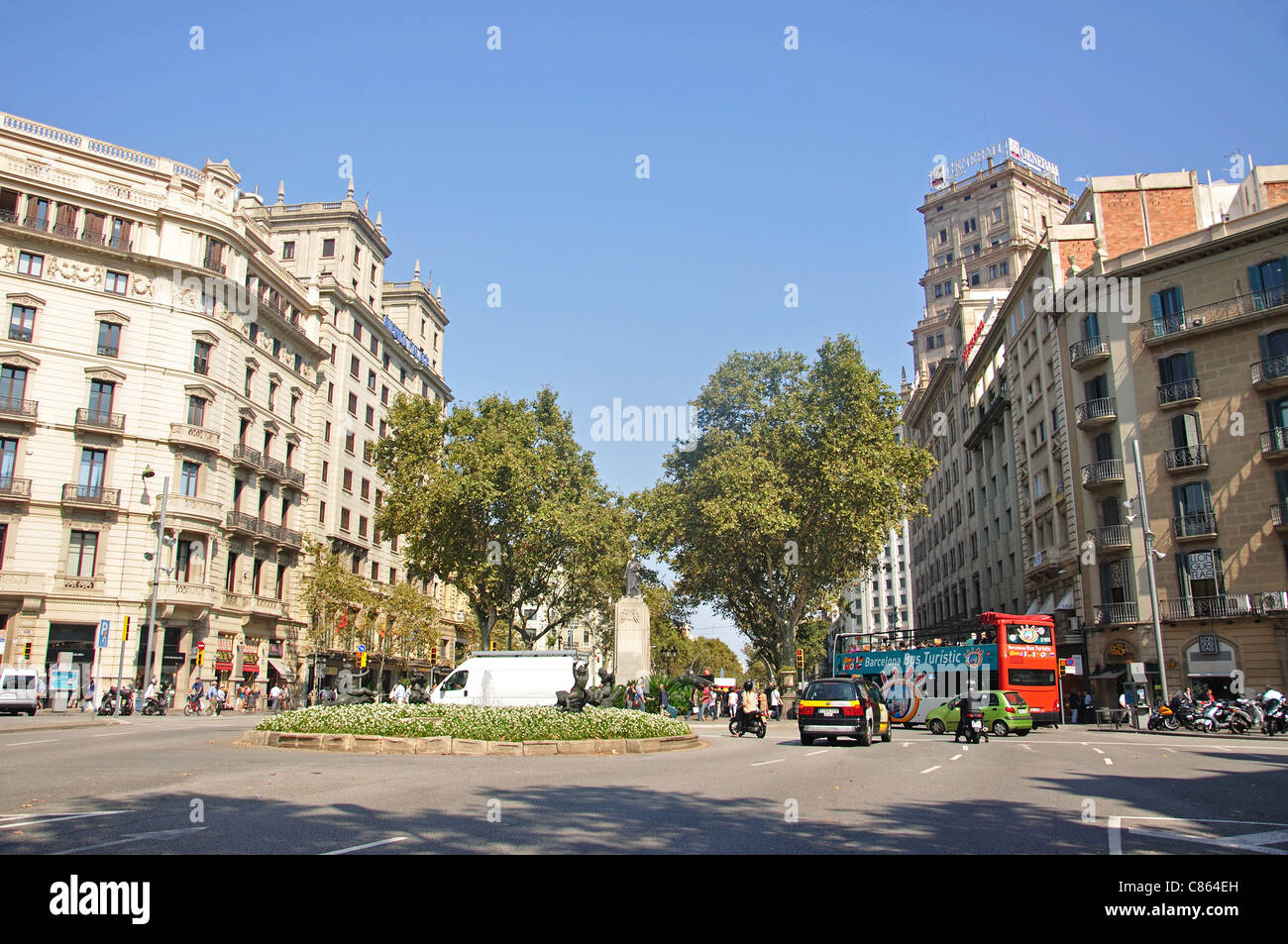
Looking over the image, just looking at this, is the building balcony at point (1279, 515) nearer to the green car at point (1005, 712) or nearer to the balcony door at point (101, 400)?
the green car at point (1005, 712)

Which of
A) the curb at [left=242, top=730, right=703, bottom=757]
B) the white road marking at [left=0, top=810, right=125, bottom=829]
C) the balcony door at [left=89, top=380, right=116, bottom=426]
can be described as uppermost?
the balcony door at [left=89, top=380, right=116, bottom=426]

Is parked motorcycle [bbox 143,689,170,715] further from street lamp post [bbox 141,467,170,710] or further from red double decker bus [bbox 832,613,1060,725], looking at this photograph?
red double decker bus [bbox 832,613,1060,725]

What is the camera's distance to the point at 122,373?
4091 cm

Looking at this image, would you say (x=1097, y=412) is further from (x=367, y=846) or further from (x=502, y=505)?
(x=367, y=846)

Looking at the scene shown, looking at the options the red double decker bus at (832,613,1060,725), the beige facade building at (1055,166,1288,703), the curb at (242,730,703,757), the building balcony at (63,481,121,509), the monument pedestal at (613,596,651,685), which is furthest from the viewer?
the building balcony at (63,481,121,509)

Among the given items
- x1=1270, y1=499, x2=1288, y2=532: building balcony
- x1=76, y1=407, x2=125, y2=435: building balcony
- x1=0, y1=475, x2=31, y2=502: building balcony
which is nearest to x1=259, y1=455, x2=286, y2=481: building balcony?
x1=76, y1=407, x2=125, y2=435: building balcony

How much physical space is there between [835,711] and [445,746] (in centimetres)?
960

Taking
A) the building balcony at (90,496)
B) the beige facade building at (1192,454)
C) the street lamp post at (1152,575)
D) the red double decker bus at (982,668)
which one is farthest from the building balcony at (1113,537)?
the building balcony at (90,496)

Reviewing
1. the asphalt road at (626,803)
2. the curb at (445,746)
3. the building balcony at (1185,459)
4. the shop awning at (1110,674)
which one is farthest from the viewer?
the shop awning at (1110,674)

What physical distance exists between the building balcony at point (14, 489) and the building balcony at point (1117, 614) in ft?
148

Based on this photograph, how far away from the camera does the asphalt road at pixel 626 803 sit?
714cm

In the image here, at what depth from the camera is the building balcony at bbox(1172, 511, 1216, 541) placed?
3481 centimetres

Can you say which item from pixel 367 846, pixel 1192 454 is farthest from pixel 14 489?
pixel 1192 454

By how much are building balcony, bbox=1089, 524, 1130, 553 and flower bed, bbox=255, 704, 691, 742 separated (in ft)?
84.4
